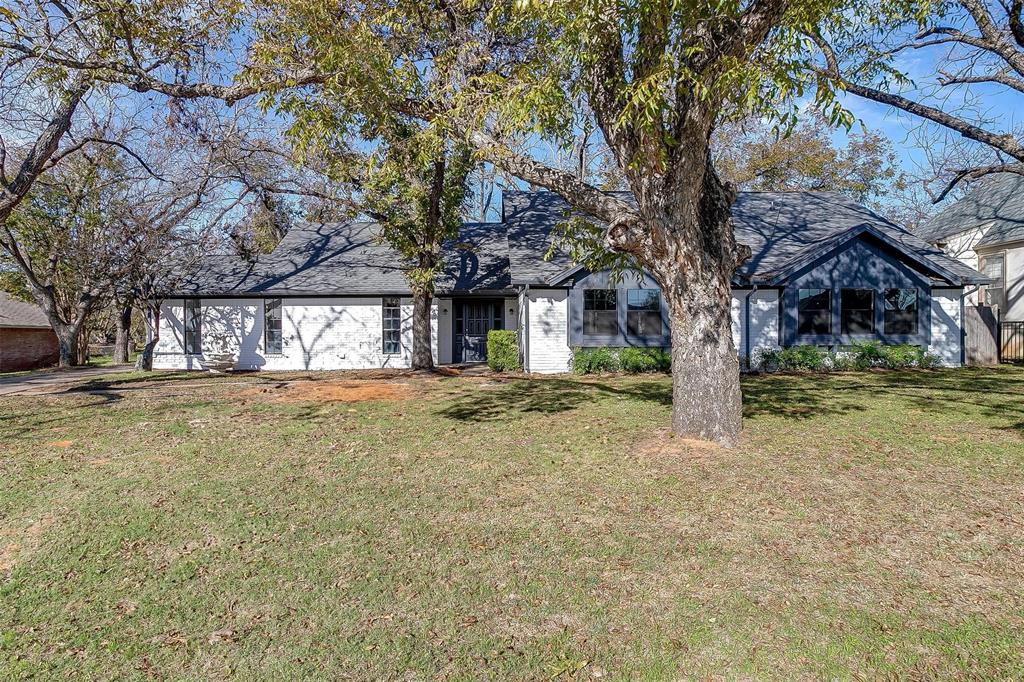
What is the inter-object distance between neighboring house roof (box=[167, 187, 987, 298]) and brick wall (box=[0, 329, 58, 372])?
1107cm

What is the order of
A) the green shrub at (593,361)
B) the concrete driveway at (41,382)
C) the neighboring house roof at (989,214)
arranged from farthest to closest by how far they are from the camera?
1. the neighboring house roof at (989,214)
2. the green shrub at (593,361)
3. the concrete driveway at (41,382)

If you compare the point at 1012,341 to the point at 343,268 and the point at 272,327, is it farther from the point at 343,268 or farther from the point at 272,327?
the point at 272,327

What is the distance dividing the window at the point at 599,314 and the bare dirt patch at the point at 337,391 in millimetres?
5304

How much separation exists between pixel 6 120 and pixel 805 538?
14.0 metres

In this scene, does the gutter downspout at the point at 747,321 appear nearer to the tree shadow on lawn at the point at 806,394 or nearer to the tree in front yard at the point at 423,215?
the tree shadow on lawn at the point at 806,394

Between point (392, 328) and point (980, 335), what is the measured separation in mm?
17693

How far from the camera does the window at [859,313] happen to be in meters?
15.7

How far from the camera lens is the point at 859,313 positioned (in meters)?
15.7

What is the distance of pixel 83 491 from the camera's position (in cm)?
538

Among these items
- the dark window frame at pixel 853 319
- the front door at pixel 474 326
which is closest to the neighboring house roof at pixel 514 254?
the front door at pixel 474 326

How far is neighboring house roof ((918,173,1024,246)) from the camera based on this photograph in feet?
66.6

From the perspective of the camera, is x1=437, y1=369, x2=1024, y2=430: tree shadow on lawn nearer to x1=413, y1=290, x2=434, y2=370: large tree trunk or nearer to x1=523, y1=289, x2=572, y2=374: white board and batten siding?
x1=523, y1=289, x2=572, y2=374: white board and batten siding

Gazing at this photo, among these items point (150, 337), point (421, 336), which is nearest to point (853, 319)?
point (421, 336)

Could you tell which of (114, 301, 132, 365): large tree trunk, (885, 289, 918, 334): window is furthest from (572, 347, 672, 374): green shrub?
(114, 301, 132, 365): large tree trunk
